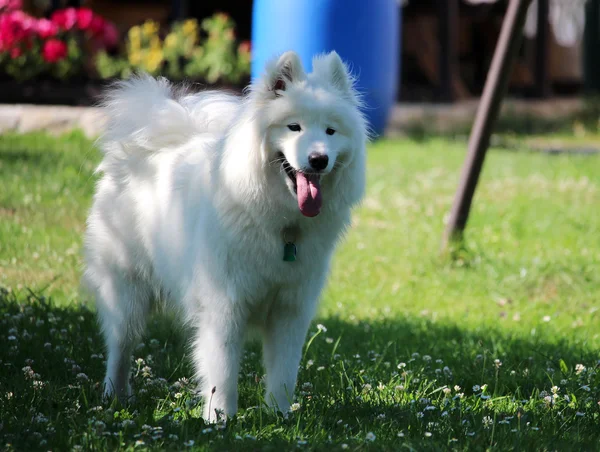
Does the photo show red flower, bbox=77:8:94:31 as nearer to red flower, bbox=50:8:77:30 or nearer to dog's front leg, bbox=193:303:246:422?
red flower, bbox=50:8:77:30

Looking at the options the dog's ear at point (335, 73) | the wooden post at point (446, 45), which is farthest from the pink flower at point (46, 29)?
the dog's ear at point (335, 73)

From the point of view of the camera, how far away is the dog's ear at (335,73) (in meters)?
3.45

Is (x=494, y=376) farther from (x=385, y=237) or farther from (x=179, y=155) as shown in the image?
(x=385, y=237)

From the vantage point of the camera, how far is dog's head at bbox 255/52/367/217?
10.5ft

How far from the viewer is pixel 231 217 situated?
342cm

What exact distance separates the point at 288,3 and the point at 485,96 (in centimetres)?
534

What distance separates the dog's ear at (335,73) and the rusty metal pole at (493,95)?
292cm

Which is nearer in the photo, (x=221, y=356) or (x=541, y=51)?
(x=221, y=356)

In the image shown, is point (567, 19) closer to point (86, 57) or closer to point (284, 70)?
point (86, 57)

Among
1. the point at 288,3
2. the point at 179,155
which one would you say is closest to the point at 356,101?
the point at 179,155

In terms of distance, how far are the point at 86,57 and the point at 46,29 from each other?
0.78 m

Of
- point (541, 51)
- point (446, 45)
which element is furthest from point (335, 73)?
point (541, 51)

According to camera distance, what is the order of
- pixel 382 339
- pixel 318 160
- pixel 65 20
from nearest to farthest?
pixel 318 160, pixel 382 339, pixel 65 20

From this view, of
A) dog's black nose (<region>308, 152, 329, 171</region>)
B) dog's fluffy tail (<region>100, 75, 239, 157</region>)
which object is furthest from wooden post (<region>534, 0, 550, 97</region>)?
dog's black nose (<region>308, 152, 329, 171</region>)
